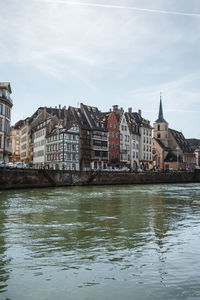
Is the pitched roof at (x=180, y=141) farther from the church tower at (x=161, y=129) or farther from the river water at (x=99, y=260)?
the river water at (x=99, y=260)

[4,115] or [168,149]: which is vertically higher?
[4,115]

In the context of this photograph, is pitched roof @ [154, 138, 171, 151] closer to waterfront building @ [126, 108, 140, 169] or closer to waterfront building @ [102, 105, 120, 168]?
waterfront building @ [126, 108, 140, 169]

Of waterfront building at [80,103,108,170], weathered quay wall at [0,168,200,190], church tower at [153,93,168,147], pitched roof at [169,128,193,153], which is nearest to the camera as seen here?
weathered quay wall at [0,168,200,190]

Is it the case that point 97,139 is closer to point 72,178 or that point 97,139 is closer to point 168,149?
point 72,178

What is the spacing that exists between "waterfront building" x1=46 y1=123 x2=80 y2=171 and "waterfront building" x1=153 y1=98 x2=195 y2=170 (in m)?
55.6

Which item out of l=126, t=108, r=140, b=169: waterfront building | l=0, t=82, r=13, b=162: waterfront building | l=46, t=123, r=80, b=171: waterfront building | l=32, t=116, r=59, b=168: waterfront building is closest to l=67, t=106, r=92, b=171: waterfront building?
l=46, t=123, r=80, b=171: waterfront building

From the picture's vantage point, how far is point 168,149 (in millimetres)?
139500

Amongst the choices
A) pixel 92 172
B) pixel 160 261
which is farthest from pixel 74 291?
pixel 92 172

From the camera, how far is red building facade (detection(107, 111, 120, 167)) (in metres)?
94.3

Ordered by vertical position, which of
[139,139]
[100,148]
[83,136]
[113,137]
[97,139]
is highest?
[139,139]

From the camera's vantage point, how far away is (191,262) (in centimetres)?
1022

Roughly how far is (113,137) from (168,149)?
163 feet

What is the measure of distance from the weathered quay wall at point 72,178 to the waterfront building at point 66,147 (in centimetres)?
1295

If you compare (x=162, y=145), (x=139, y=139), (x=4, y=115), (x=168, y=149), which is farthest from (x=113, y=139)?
(x=168, y=149)
